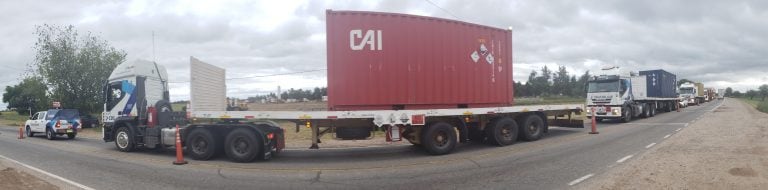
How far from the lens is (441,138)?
1089 centimetres

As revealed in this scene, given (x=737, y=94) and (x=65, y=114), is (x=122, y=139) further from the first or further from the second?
(x=737, y=94)

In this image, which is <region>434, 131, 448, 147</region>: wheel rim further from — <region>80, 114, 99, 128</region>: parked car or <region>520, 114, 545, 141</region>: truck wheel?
<region>80, 114, 99, 128</region>: parked car

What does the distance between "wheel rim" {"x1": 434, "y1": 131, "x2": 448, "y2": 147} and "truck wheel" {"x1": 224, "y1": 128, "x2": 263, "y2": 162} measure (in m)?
3.96

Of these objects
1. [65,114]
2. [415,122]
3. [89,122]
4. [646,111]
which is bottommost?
[89,122]

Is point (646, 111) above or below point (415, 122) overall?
below

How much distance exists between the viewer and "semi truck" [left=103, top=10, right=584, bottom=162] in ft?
33.8

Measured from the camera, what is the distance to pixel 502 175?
764 centimetres

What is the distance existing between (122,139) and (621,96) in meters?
20.4

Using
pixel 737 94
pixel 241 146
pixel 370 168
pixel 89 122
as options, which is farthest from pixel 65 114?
pixel 737 94

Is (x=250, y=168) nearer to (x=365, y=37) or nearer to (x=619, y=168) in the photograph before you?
(x=365, y=37)

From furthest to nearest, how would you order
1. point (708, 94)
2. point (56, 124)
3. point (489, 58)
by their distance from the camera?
point (708, 94) < point (56, 124) < point (489, 58)

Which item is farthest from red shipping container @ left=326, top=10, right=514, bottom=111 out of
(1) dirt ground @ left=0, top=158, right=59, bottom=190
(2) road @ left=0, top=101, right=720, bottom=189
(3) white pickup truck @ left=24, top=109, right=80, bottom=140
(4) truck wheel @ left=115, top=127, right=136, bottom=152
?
(3) white pickup truck @ left=24, top=109, right=80, bottom=140

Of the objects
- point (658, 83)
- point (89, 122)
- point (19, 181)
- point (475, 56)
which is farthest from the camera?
point (89, 122)

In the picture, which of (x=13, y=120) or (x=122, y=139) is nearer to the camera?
(x=122, y=139)
